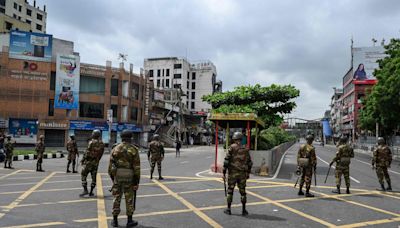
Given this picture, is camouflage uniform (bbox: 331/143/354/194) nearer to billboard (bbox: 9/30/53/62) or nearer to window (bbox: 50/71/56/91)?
window (bbox: 50/71/56/91)

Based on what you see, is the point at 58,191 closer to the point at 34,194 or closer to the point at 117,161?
the point at 34,194

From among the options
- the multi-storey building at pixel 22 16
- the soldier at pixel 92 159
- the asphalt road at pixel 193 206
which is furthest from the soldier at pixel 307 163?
the multi-storey building at pixel 22 16

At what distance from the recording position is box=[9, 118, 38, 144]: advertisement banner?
126ft

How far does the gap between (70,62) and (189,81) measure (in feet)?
188

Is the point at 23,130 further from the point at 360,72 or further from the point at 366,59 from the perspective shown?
the point at 360,72

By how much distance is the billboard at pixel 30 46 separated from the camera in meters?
38.6

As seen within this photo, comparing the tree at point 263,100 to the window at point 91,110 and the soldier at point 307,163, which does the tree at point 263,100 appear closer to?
the soldier at point 307,163

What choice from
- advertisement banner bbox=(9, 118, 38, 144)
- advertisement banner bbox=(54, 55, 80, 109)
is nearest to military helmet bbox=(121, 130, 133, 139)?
advertisement banner bbox=(54, 55, 80, 109)

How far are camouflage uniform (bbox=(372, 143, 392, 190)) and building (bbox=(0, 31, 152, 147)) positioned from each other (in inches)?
1218

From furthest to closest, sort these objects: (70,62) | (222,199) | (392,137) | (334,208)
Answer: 1. (392,137)
2. (70,62)
3. (222,199)
4. (334,208)

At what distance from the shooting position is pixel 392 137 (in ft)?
162

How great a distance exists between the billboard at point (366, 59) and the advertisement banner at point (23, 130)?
5457 cm

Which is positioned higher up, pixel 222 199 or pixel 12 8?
pixel 12 8

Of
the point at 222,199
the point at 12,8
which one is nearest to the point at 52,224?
the point at 222,199
